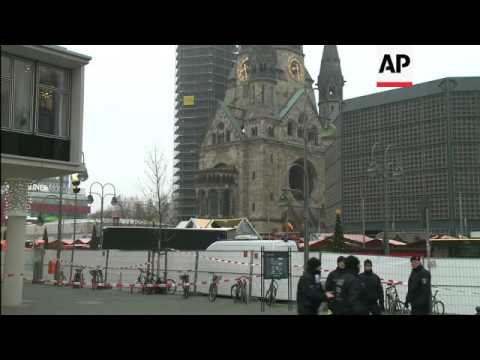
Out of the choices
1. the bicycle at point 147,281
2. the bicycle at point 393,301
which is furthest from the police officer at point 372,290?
the bicycle at point 147,281

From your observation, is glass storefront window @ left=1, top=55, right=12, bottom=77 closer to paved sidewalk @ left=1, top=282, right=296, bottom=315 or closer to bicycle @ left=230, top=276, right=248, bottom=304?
paved sidewalk @ left=1, top=282, right=296, bottom=315

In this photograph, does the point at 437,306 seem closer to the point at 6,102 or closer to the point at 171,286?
the point at 171,286

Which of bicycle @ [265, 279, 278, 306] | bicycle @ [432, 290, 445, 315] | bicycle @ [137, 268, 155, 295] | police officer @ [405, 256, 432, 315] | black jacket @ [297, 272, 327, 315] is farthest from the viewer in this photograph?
bicycle @ [137, 268, 155, 295]

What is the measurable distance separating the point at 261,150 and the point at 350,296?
317ft

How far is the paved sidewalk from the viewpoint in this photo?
1947 centimetres

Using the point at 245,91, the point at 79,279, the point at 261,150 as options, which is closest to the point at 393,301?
the point at 79,279

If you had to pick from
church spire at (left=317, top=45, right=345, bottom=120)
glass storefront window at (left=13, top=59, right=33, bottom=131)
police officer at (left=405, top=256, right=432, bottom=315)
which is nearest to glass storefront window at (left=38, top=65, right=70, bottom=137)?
glass storefront window at (left=13, top=59, right=33, bottom=131)

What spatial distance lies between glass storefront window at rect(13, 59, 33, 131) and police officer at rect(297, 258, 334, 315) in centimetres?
1221

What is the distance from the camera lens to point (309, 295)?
1152cm
